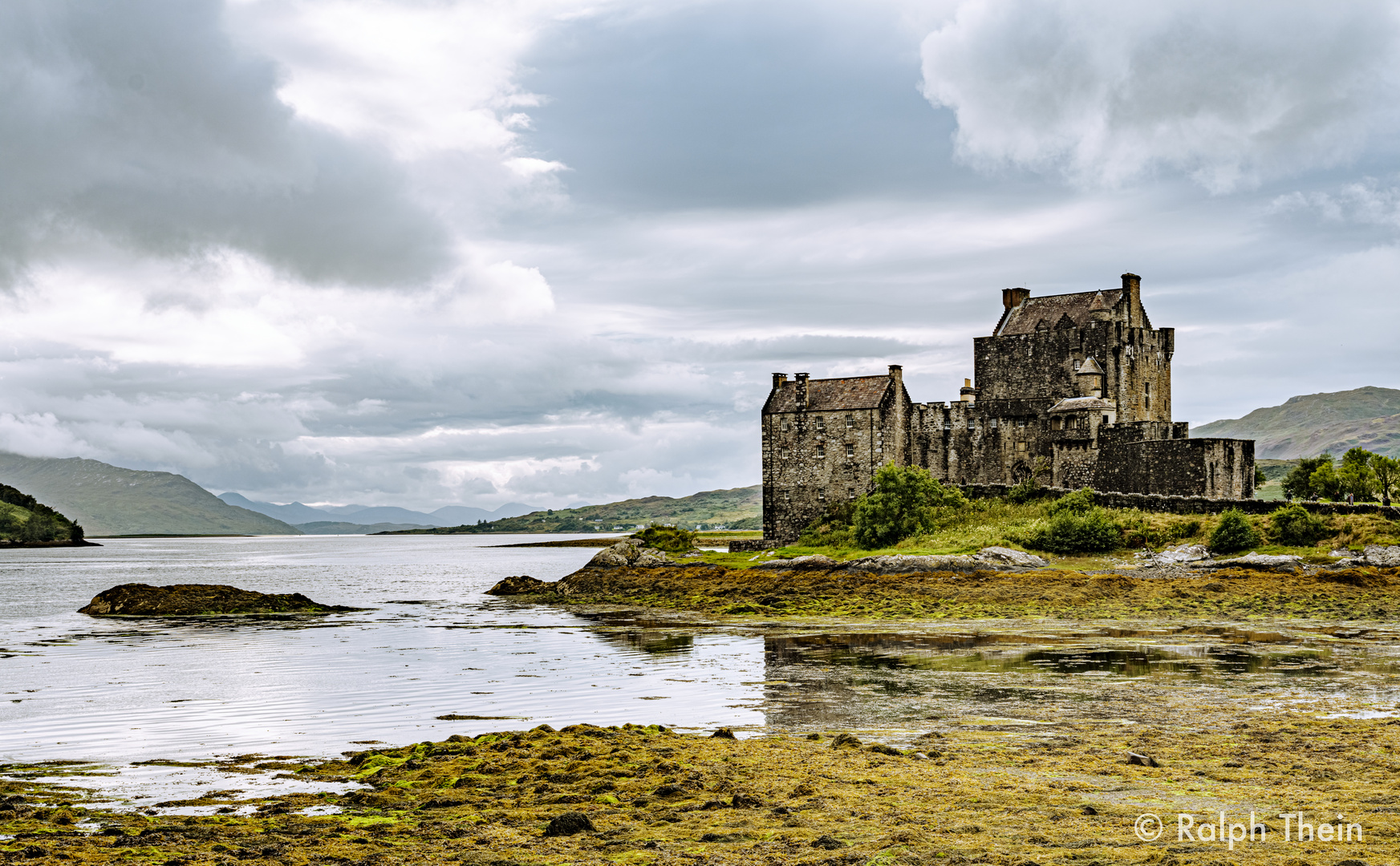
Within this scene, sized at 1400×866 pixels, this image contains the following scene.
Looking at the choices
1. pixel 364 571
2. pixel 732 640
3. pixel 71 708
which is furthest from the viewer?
pixel 364 571

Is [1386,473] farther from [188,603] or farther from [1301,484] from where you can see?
[188,603]

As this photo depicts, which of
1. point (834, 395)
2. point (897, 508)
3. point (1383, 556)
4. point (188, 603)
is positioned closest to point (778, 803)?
point (1383, 556)

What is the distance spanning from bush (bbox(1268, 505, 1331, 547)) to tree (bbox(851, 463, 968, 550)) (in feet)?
57.3

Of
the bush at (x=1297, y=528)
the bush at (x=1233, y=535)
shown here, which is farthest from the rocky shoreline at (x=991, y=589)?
the bush at (x=1297, y=528)

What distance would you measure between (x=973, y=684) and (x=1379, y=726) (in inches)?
278

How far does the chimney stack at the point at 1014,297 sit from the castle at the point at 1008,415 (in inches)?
2.9

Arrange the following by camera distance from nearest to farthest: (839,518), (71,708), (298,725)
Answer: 1. (298,725)
2. (71,708)
3. (839,518)

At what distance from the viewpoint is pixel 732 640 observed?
3045 centimetres

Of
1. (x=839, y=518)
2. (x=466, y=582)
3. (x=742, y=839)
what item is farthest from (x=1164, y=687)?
(x=466, y=582)

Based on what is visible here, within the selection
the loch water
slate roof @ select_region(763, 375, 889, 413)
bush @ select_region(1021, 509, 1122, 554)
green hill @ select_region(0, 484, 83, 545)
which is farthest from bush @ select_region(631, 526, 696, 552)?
green hill @ select_region(0, 484, 83, 545)

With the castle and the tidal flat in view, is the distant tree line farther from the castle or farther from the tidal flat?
the tidal flat

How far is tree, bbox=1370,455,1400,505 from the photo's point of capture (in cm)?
6625

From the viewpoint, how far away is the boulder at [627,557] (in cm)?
5912

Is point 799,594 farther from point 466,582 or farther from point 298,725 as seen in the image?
point 466,582
